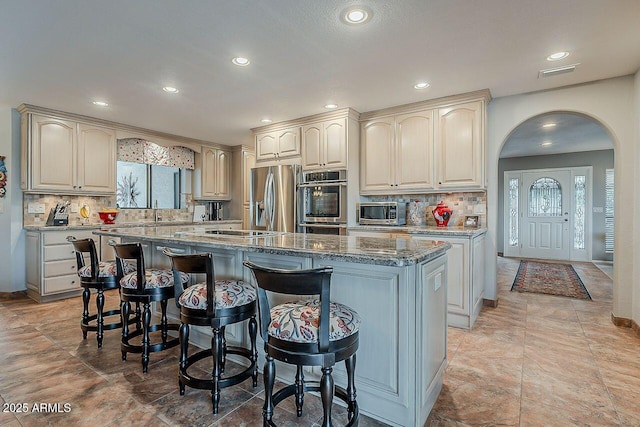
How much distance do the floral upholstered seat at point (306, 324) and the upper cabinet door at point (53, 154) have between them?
435cm

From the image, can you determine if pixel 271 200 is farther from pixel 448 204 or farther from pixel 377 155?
pixel 448 204

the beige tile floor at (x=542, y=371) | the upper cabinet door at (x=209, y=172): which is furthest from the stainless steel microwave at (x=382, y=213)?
the upper cabinet door at (x=209, y=172)

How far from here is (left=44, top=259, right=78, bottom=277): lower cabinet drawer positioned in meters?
3.92

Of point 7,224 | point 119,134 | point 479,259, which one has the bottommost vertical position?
point 479,259

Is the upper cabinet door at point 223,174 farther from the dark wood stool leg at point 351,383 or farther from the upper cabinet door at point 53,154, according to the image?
the dark wood stool leg at point 351,383

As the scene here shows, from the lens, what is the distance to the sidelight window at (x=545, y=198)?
7.22 metres

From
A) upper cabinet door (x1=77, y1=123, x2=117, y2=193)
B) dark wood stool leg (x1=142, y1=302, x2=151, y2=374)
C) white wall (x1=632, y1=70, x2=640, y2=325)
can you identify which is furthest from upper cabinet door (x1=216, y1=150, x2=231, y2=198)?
white wall (x1=632, y1=70, x2=640, y2=325)

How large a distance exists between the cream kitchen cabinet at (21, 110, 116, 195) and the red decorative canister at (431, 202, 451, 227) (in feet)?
15.3

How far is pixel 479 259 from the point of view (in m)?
3.47

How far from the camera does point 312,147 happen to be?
4.46 m

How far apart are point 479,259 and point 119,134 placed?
5319 millimetres

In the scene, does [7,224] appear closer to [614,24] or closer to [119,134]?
[119,134]

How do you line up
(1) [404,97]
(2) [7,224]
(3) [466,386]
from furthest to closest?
(2) [7,224]
(1) [404,97]
(3) [466,386]

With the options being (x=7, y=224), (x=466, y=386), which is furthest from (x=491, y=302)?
(x=7, y=224)
